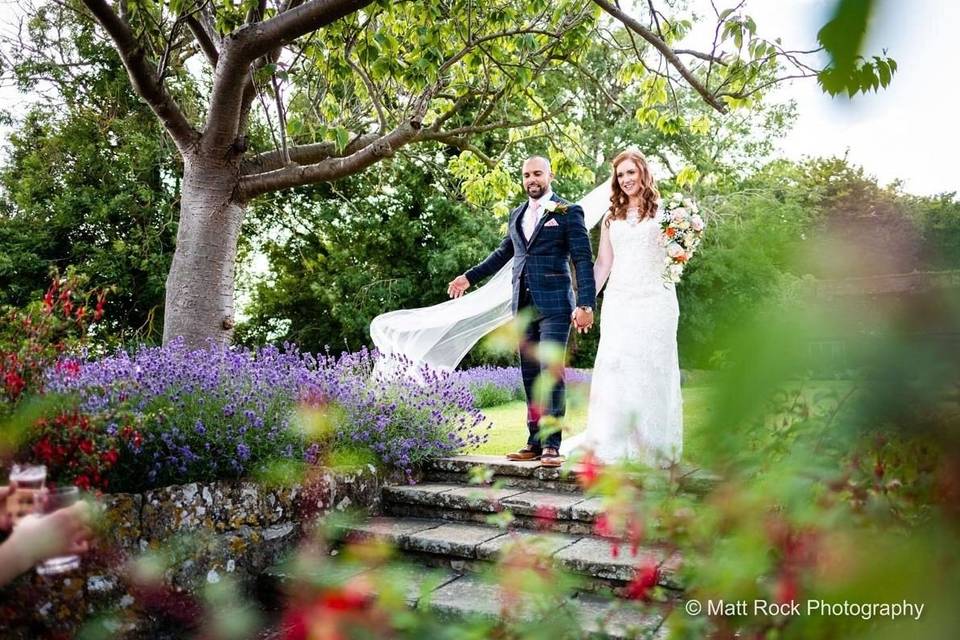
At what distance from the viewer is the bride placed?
527 centimetres

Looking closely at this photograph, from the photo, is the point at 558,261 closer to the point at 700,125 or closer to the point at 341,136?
the point at 341,136

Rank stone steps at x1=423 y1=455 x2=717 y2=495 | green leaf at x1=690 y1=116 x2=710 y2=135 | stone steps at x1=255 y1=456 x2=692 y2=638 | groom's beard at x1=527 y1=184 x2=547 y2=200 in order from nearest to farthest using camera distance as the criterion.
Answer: stone steps at x1=255 y1=456 x2=692 y2=638, stone steps at x1=423 y1=455 x2=717 y2=495, groom's beard at x1=527 y1=184 x2=547 y2=200, green leaf at x1=690 y1=116 x2=710 y2=135

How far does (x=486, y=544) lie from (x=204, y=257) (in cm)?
382

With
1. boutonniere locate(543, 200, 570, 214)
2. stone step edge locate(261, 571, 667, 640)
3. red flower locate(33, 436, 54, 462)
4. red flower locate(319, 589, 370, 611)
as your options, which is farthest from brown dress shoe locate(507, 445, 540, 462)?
red flower locate(319, 589, 370, 611)

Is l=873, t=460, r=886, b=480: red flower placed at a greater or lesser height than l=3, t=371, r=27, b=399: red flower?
lesser

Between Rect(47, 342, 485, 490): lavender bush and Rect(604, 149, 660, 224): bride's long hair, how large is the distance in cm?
188

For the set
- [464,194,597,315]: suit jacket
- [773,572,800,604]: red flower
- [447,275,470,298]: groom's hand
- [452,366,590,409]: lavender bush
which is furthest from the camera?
[452,366,590,409]: lavender bush

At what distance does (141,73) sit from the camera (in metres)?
5.85

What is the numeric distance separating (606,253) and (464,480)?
2.12 metres

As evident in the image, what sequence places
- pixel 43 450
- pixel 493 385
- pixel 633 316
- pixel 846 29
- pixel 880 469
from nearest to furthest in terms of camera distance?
pixel 846 29, pixel 880 469, pixel 43 450, pixel 633 316, pixel 493 385

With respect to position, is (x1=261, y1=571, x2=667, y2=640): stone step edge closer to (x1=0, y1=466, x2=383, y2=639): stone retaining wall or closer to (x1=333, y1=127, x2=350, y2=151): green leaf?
(x1=0, y1=466, x2=383, y2=639): stone retaining wall

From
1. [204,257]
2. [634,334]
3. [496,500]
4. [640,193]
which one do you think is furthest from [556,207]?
[204,257]

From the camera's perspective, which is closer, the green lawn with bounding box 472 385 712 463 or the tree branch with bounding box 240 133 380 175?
the green lawn with bounding box 472 385 712 463

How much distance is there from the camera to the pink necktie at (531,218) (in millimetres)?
5414
